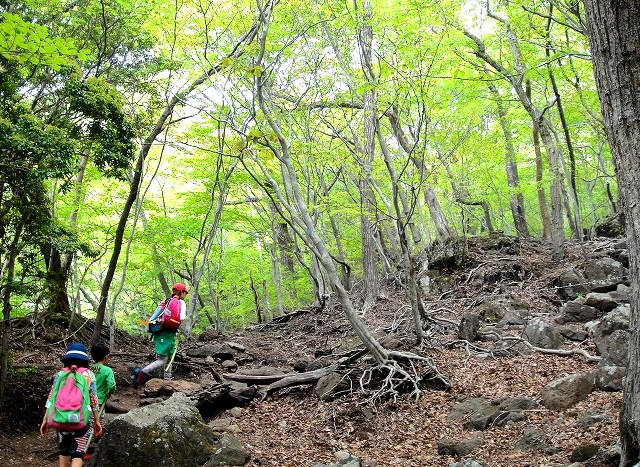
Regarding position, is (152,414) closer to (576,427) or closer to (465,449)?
(465,449)

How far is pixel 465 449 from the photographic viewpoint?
15.3 feet

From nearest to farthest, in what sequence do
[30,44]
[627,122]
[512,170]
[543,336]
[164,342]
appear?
[627,122], [30,44], [543,336], [164,342], [512,170]

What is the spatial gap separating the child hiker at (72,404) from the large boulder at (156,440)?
308 mm

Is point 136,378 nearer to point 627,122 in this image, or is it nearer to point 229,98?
point 229,98

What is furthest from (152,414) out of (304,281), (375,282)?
(304,281)

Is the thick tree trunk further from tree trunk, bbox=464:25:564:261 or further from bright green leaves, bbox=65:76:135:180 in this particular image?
tree trunk, bbox=464:25:564:261

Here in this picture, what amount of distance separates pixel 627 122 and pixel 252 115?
5.37 meters

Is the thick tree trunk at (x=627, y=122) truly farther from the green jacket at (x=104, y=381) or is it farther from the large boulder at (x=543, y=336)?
the green jacket at (x=104, y=381)

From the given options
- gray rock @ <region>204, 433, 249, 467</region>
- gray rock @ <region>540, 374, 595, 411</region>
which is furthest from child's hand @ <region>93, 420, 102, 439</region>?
gray rock @ <region>540, 374, 595, 411</region>

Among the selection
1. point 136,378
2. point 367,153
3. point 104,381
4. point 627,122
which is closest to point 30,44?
point 104,381

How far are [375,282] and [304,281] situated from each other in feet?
33.9

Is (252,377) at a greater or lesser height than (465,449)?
greater

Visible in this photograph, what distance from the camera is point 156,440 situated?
4891 mm

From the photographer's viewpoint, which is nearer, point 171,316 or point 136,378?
point 171,316
